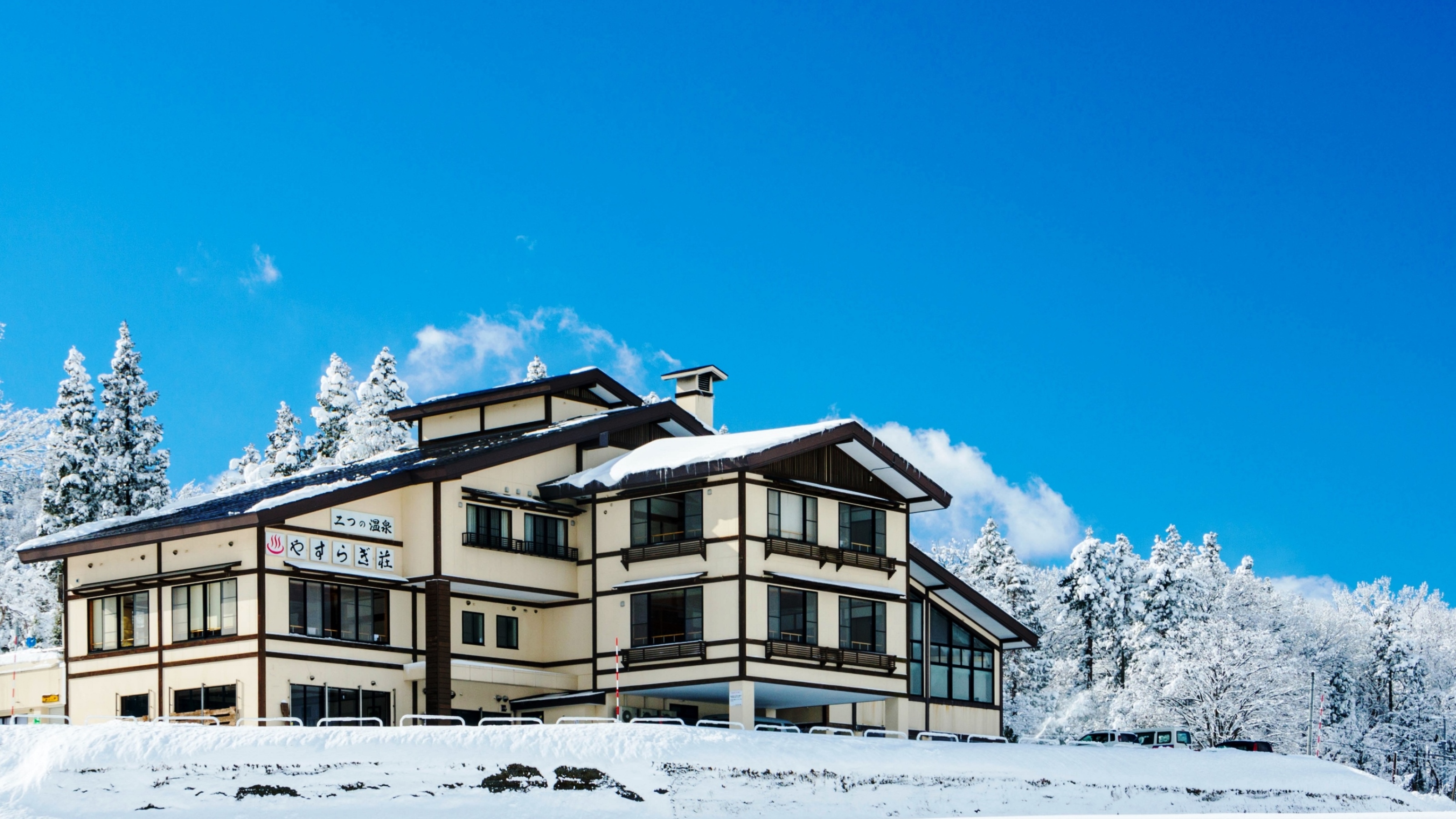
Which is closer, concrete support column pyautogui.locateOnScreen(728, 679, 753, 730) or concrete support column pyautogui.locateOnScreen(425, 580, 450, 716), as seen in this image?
concrete support column pyautogui.locateOnScreen(728, 679, 753, 730)

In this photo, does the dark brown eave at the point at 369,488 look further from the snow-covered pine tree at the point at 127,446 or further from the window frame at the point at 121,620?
the snow-covered pine tree at the point at 127,446

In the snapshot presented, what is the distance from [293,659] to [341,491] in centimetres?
443

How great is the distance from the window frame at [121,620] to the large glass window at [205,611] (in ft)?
3.45

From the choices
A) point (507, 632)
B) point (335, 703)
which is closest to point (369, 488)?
point (335, 703)

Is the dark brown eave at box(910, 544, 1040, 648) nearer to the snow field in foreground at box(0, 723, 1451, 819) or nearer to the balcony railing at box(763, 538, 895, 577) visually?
the balcony railing at box(763, 538, 895, 577)

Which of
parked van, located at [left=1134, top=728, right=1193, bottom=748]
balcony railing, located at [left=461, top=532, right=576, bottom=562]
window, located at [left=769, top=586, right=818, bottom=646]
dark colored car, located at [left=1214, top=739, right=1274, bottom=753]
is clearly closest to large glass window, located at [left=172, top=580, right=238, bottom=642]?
balcony railing, located at [left=461, top=532, right=576, bottom=562]

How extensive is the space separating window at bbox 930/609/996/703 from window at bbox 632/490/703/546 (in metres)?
10.6

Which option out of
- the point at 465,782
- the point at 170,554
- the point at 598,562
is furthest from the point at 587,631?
the point at 465,782

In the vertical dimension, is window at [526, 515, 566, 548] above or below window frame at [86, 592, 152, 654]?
above

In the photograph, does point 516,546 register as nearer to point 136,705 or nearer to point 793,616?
point 793,616

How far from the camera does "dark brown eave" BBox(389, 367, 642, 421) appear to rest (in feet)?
166

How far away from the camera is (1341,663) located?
95062 mm

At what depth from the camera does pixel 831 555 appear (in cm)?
4581

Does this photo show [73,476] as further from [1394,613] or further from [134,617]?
[1394,613]
